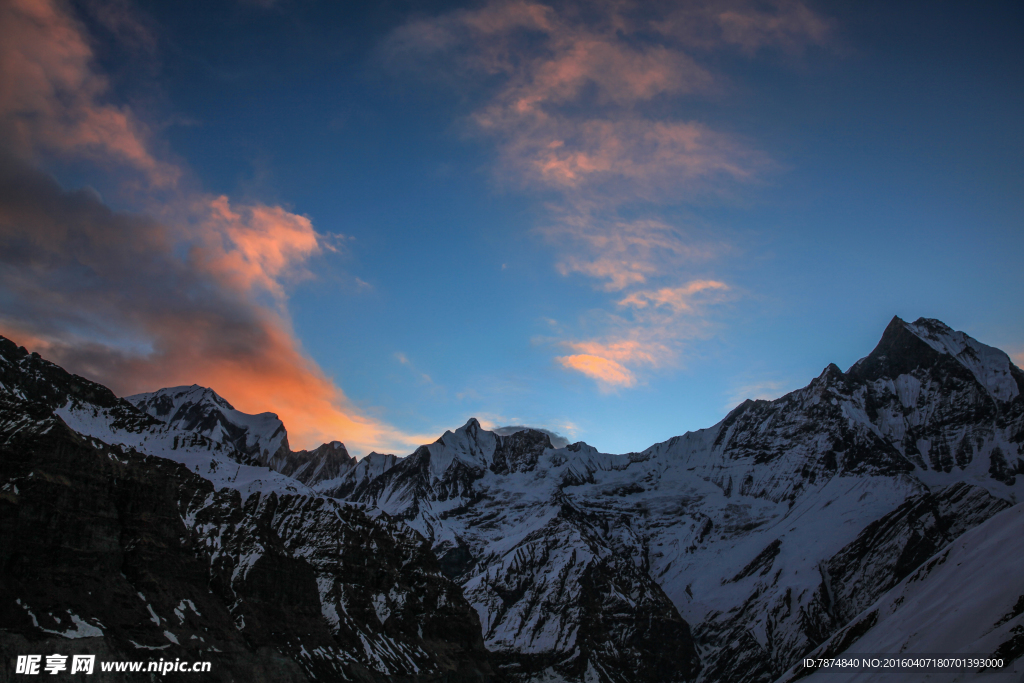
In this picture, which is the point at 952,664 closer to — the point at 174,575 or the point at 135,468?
the point at 174,575

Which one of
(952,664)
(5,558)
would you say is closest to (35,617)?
(5,558)

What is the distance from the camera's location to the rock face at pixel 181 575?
12425 centimetres

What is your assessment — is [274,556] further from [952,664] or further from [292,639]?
[952,664]

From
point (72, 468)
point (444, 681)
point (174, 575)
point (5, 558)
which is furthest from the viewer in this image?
point (444, 681)

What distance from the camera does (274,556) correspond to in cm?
17575

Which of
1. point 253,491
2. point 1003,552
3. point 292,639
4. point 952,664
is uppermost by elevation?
point 253,491

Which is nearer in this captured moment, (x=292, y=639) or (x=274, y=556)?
(x=292, y=639)

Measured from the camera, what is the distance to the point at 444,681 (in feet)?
597

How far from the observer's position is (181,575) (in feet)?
501

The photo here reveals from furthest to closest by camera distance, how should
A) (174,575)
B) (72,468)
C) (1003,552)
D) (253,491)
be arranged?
(253,491)
(174,575)
(72,468)
(1003,552)

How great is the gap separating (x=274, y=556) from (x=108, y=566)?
44294mm

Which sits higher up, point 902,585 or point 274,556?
point 274,556

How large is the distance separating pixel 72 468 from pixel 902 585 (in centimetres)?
15307

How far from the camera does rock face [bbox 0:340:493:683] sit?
12425 centimetres
